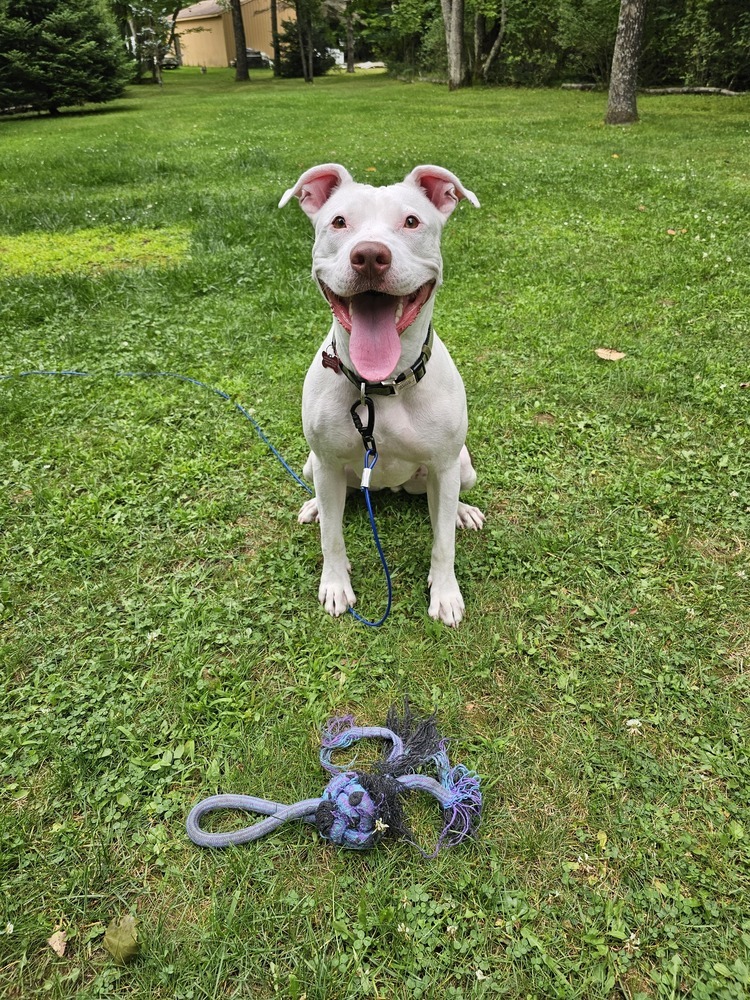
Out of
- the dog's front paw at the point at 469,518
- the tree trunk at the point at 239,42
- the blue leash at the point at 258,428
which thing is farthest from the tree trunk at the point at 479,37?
the dog's front paw at the point at 469,518

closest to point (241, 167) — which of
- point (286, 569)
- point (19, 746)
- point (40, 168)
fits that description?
point (40, 168)

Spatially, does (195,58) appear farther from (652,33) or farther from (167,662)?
(167,662)

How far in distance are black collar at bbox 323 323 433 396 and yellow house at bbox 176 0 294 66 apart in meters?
55.5

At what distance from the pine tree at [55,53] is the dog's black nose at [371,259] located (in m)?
23.7

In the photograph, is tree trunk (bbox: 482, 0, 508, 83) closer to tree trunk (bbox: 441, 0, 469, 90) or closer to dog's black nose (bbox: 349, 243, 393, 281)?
tree trunk (bbox: 441, 0, 469, 90)

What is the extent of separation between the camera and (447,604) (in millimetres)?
2838

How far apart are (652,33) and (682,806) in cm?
2545

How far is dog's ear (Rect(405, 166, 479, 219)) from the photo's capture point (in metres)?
2.39

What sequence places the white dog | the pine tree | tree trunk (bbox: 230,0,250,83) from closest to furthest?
the white dog
the pine tree
tree trunk (bbox: 230,0,250,83)

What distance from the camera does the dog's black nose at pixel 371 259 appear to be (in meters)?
1.99

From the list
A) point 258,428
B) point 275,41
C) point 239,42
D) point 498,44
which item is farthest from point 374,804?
point 275,41

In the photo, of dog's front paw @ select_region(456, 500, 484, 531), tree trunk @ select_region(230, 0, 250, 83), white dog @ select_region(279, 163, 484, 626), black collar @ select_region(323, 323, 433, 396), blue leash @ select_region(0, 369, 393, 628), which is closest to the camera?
white dog @ select_region(279, 163, 484, 626)

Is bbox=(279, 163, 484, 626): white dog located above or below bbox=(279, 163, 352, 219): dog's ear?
below

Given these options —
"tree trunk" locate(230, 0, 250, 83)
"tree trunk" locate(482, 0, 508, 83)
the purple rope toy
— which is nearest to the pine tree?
"tree trunk" locate(230, 0, 250, 83)
